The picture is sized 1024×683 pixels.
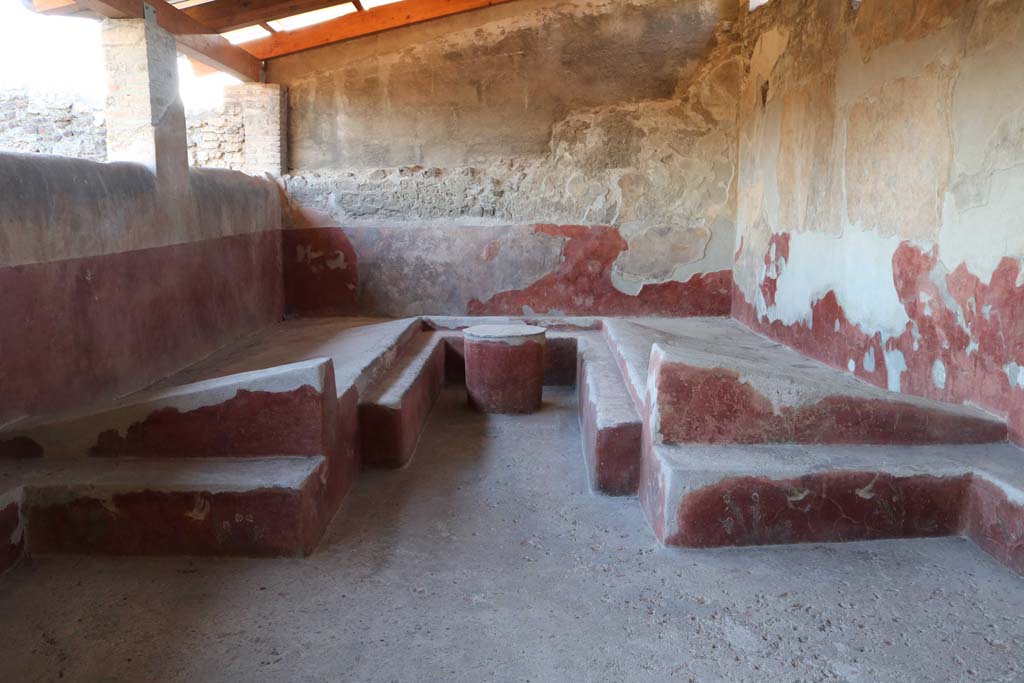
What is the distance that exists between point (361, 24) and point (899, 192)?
4164 millimetres

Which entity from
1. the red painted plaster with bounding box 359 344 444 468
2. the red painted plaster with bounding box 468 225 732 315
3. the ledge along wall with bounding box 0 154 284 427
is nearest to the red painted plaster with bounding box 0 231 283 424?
the ledge along wall with bounding box 0 154 284 427

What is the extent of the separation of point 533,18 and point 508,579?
480 cm

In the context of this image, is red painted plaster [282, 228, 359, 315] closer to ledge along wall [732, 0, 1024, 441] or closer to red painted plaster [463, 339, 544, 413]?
red painted plaster [463, 339, 544, 413]

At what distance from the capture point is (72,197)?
309 centimetres

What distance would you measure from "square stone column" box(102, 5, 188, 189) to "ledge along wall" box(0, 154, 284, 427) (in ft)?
0.67

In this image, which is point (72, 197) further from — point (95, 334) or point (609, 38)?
point (609, 38)

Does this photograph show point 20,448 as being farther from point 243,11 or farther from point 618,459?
A: point 243,11

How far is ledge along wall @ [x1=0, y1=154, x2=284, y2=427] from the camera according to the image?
281cm

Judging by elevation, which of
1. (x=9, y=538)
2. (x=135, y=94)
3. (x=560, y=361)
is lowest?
(x=9, y=538)

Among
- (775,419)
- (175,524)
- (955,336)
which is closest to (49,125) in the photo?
(175,524)

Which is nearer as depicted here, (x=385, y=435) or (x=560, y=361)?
(x=385, y=435)

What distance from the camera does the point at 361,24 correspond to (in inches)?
224

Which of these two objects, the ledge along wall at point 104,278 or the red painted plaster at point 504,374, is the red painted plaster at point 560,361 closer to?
the red painted plaster at point 504,374

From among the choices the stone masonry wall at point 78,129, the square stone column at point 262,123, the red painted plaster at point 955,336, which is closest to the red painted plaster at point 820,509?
the red painted plaster at point 955,336
